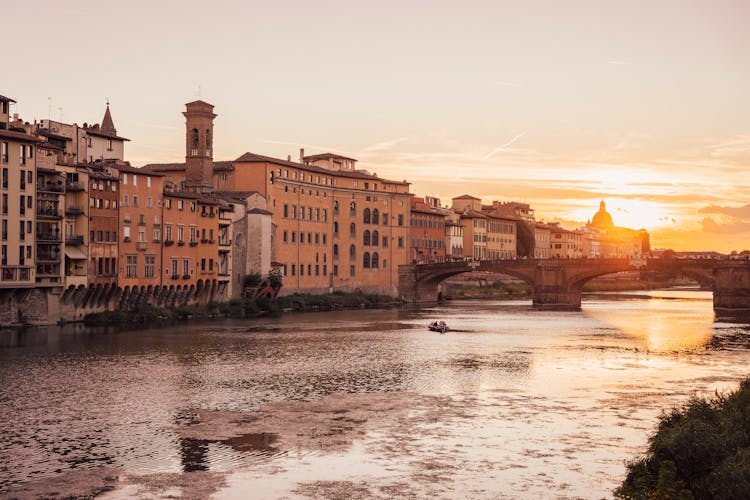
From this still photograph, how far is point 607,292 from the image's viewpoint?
151m

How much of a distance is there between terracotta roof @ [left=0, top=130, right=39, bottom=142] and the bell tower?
31473 millimetres

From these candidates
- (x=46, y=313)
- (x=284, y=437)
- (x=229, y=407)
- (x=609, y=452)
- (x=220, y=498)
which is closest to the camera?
(x=220, y=498)

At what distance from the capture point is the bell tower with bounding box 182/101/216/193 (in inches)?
3637

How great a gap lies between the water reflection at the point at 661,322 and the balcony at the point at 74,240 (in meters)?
36.8

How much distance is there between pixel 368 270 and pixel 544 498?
87424 millimetres

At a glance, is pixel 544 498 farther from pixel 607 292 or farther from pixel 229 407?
pixel 607 292

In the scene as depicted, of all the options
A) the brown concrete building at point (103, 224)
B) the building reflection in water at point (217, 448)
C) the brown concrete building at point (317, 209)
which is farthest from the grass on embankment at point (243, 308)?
the building reflection in water at point (217, 448)

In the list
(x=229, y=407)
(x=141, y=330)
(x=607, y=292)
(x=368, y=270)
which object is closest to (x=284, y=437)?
(x=229, y=407)

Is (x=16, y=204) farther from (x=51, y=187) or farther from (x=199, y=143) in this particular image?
(x=199, y=143)

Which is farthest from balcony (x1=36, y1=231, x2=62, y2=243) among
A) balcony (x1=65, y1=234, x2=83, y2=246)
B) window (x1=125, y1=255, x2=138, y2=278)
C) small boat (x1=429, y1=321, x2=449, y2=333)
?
small boat (x1=429, y1=321, x2=449, y2=333)

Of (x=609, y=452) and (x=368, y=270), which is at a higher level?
(x=368, y=270)

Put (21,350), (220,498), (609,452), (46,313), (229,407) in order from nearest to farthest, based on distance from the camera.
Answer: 1. (220,498)
2. (609,452)
3. (229,407)
4. (21,350)
5. (46,313)

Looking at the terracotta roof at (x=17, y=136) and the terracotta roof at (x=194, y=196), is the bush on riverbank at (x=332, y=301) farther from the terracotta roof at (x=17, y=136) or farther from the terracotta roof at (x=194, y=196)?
the terracotta roof at (x=17, y=136)

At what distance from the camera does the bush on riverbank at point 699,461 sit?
59.4 ft
